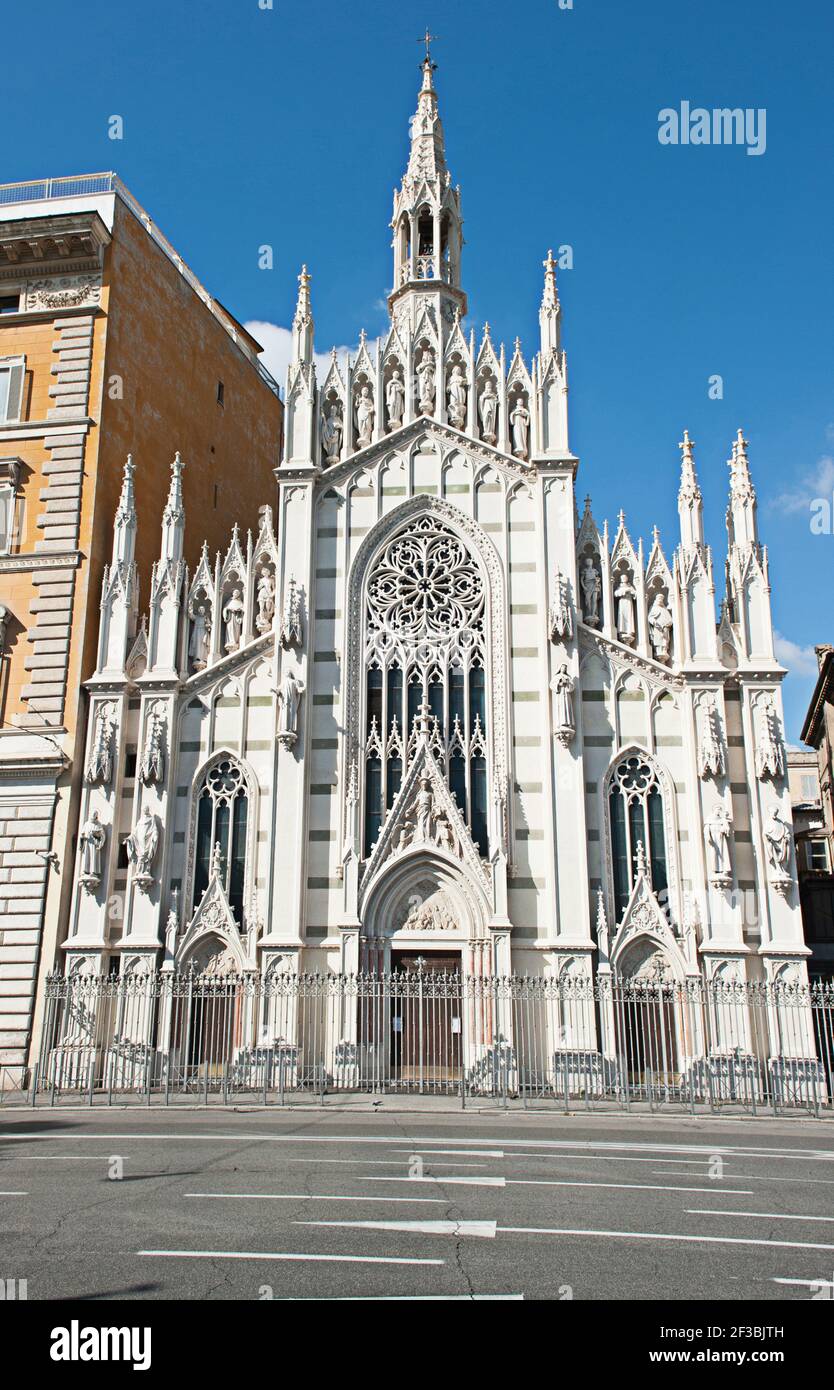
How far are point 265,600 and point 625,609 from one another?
938cm

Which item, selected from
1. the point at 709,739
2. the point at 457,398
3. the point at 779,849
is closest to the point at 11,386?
the point at 457,398

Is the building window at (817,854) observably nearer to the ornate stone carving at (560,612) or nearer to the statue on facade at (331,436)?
the ornate stone carving at (560,612)

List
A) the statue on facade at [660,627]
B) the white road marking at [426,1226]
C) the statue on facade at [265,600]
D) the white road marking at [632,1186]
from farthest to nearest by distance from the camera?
the statue on facade at [265,600], the statue on facade at [660,627], the white road marking at [632,1186], the white road marking at [426,1226]

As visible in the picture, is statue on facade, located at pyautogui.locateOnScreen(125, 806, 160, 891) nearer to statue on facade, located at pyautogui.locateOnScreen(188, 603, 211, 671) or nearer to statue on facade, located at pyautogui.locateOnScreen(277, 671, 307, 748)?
statue on facade, located at pyautogui.locateOnScreen(277, 671, 307, 748)

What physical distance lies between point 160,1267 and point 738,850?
20.5 m

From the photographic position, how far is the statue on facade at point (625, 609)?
3008 centimetres

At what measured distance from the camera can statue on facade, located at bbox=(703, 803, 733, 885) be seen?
2720cm

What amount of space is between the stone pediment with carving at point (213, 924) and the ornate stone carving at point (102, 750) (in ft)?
12.3

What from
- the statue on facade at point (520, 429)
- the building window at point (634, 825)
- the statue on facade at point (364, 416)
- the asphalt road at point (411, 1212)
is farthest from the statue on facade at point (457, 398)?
the asphalt road at point (411, 1212)

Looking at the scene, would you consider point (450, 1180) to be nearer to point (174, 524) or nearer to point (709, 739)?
point (709, 739)

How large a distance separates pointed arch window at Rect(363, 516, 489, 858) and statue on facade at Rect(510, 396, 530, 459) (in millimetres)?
2912

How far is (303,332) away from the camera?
108 ft

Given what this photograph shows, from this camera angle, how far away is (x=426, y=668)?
30.3 m
